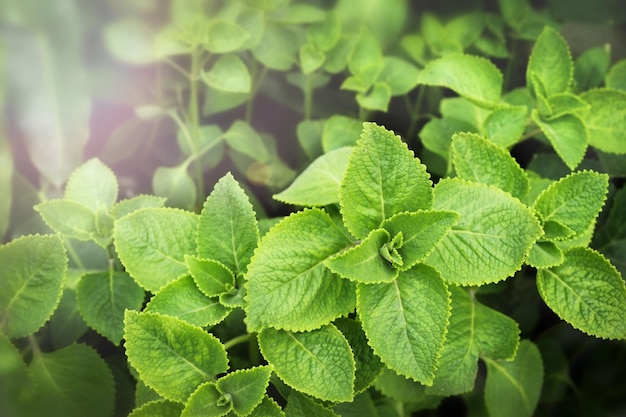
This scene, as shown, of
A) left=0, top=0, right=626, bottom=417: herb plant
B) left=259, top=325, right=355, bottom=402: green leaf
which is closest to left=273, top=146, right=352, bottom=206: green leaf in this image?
left=0, top=0, right=626, bottom=417: herb plant

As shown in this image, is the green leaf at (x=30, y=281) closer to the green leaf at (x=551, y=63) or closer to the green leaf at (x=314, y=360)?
the green leaf at (x=314, y=360)

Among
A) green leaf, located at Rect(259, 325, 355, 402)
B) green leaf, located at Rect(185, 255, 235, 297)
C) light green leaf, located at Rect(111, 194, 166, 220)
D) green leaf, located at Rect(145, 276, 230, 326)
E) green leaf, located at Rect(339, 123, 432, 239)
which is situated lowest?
green leaf, located at Rect(259, 325, 355, 402)

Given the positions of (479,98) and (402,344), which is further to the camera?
(479,98)

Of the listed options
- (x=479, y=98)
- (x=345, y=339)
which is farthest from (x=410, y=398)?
(x=479, y=98)

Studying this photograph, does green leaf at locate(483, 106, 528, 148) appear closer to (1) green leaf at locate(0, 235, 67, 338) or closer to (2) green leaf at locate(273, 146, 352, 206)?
(2) green leaf at locate(273, 146, 352, 206)

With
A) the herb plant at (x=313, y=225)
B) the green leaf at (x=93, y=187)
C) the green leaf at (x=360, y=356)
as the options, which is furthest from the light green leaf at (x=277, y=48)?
the green leaf at (x=360, y=356)

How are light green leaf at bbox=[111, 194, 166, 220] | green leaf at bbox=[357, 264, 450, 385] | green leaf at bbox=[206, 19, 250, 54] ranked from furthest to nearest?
green leaf at bbox=[206, 19, 250, 54] < light green leaf at bbox=[111, 194, 166, 220] < green leaf at bbox=[357, 264, 450, 385]

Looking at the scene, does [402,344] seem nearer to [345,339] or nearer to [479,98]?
[345,339]
